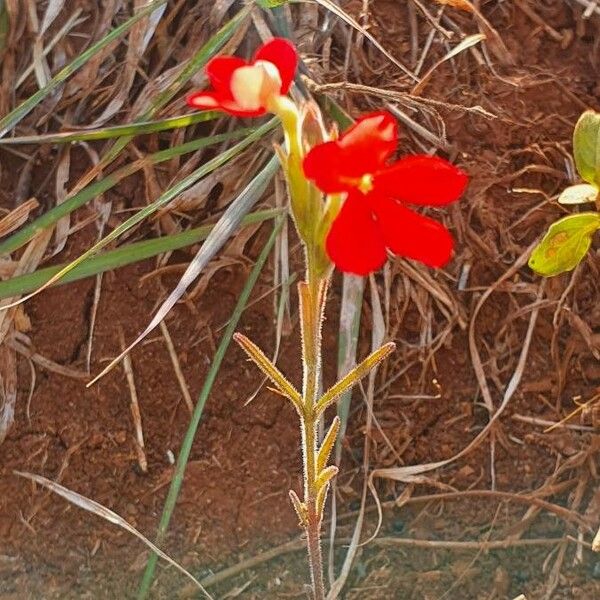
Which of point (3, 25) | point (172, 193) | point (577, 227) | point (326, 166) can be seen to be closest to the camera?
point (326, 166)

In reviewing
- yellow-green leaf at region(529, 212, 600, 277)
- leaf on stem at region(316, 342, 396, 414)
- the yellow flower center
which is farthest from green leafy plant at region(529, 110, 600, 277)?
the yellow flower center

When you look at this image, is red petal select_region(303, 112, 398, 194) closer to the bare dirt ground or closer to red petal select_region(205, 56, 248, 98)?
red petal select_region(205, 56, 248, 98)

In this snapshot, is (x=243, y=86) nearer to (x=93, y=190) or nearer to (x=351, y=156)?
(x=351, y=156)

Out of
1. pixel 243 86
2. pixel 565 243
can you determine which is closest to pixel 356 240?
pixel 243 86

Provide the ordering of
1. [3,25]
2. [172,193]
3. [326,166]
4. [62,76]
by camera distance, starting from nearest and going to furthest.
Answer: [326,166] < [172,193] < [62,76] < [3,25]

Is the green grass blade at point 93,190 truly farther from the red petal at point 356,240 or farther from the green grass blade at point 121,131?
the red petal at point 356,240

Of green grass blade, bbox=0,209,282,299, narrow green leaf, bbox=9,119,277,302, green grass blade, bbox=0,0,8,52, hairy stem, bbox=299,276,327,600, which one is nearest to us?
hairy stem, bbox=299,276,327,600
